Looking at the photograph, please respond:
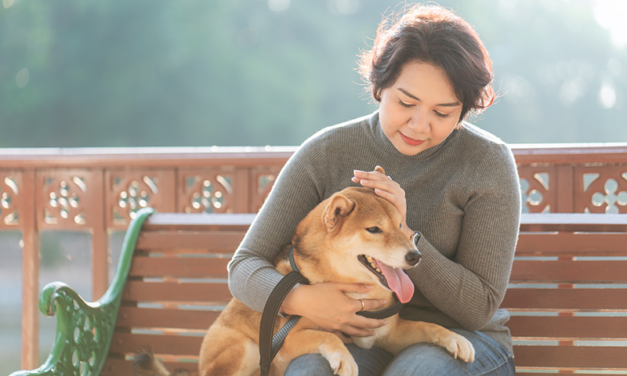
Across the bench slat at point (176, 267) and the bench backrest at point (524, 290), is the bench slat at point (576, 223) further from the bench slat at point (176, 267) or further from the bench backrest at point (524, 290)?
the bench slat at point (176, 267)

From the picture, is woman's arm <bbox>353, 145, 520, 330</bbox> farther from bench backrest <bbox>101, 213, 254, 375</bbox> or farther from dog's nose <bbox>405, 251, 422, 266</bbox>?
bench backrest <bbox>101, 213, 254, 375</bbox>

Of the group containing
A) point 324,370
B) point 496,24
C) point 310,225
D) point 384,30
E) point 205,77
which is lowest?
point 324,370

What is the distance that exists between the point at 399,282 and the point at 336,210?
11.8 inches

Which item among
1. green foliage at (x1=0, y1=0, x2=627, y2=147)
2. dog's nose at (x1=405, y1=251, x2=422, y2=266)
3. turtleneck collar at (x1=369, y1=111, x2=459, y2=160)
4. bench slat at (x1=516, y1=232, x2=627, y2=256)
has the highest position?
green foliage at (x1=0, y1=0, x2=627, y2=147)

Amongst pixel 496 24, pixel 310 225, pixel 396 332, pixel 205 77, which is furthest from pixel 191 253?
pixel 496 24

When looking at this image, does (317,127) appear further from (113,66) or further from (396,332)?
(396,332)

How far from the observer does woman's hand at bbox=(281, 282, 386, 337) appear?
1.54 meters

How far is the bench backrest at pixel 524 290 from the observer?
1924 millimetres

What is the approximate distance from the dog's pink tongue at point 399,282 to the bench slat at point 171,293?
0.95 m

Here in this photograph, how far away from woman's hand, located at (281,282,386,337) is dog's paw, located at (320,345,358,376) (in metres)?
0.14

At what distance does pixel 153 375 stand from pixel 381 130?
1239mm

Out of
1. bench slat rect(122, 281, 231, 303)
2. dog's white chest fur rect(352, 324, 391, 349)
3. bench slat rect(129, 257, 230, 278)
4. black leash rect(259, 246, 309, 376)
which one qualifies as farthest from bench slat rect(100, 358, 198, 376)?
dog's white chest fur rect(352, 324, 391, 349)

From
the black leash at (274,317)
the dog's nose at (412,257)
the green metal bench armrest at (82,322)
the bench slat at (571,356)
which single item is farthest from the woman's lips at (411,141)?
the green metal bench armrest at (82,322)

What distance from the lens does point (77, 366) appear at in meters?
1.85
